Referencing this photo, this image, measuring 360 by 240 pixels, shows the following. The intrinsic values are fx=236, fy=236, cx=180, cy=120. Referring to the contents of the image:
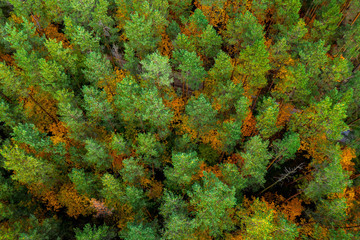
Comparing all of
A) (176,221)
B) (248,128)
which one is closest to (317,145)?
(248,128)

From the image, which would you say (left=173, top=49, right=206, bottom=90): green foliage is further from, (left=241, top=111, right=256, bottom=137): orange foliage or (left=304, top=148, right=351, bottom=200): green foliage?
(left=304, top=148, right=351, bottom=200): green foliage

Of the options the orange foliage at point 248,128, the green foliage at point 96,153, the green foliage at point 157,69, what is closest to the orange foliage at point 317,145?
the orange foliage at point 248,128

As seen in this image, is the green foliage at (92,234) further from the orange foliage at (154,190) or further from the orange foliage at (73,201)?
the orange foliage at (73,201)

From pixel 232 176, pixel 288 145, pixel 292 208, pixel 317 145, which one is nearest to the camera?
pixel 232 176

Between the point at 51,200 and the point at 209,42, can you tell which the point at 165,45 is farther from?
the point at 51,200

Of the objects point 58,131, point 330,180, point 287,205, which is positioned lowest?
point 330,180

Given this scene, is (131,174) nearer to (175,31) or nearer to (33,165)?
(33,165)

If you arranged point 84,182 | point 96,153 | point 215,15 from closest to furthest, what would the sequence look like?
point 96,153, point 84,182, point 215,15
